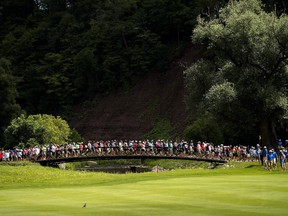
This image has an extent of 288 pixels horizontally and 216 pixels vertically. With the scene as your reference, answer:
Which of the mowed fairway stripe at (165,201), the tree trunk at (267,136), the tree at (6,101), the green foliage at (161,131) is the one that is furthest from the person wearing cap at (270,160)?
the tree at (6,101)

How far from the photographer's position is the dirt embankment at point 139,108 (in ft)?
307

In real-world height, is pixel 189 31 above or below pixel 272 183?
above

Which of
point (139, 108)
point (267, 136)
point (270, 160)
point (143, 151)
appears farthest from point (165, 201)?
point (139, 108)

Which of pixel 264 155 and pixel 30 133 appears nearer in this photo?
pixel 264 155

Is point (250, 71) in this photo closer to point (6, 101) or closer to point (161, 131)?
point (161, 131)

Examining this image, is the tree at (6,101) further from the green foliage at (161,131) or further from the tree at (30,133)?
the green foliage at (161,131)

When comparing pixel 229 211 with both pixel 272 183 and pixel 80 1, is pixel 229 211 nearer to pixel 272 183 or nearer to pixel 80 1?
pixel 272 183

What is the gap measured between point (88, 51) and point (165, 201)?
271 feet

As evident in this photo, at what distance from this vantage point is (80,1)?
4710 inches

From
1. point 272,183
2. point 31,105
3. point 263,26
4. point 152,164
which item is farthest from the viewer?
point 31,105

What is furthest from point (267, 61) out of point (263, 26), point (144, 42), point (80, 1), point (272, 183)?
point (80, 1)

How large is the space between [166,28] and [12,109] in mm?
31589

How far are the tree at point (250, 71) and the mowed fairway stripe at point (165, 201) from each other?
2180 cm

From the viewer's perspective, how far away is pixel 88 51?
338 feet
